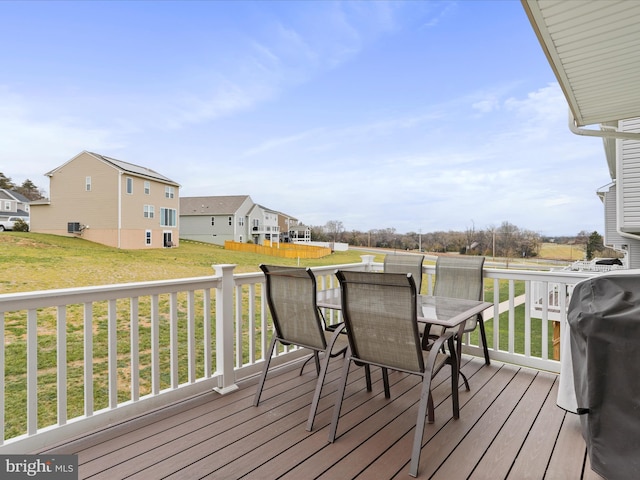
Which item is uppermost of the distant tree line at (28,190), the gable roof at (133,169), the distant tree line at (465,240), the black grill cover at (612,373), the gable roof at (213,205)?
the gable roof at (133,169)

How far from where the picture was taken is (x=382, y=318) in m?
2.09

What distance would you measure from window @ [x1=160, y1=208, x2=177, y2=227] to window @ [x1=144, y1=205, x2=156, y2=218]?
0.34 meters

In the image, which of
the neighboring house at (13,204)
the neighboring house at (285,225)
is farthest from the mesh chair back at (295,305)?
the neighboring house at (285,225)

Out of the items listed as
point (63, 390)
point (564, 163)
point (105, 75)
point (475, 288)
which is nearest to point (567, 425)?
point (475, 288)

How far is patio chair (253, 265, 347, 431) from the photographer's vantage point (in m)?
2.49

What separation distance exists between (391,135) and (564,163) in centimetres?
703

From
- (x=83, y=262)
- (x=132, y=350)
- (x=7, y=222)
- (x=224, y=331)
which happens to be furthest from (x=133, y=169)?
(x=132, y=350)

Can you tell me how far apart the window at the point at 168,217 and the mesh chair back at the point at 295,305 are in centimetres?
1030

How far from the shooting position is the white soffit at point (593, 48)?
1.73 metres

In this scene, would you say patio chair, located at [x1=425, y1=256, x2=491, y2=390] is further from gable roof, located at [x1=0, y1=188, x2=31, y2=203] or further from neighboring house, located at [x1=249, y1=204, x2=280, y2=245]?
neighboring house, located at [x1=249, y1=204, x2=280, y2=245]

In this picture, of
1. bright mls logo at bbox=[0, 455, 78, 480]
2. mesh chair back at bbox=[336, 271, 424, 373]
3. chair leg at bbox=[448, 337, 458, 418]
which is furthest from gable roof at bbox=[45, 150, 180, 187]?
chair leg at bbox=[448, 337, 458, 418]

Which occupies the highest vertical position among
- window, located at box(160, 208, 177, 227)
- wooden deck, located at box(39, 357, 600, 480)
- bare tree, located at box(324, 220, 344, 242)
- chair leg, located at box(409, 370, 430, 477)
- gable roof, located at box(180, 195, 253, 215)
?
gable roof, located at box(180, 195, 253, 215)

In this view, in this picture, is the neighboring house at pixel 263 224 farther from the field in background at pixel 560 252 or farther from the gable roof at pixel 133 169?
the field in background at pixel 560 252

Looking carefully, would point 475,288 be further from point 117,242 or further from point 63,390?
point 117,242
